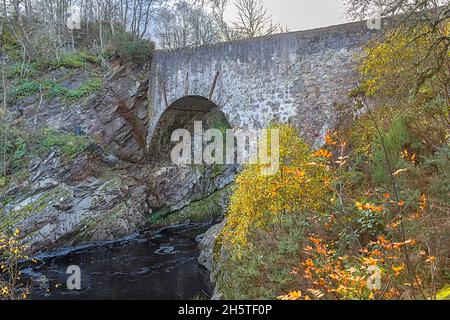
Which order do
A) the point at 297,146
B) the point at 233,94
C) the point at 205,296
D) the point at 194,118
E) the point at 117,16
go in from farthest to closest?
the point at 117,16, the point at 194,118, the point at 233,94, the point at 205,296, the point at 297,146

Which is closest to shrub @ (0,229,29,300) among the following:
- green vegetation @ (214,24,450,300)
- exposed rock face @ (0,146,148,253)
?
exposed rock face @ (0,146,148,253)

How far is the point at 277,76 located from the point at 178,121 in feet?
20.9

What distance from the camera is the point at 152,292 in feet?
28.4

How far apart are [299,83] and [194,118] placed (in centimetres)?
711

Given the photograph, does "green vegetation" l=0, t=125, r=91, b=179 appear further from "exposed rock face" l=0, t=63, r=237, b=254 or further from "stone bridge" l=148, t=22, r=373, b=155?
"stone bridge" l=148, t=22, r=373, b=155

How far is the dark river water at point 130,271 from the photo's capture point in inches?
338

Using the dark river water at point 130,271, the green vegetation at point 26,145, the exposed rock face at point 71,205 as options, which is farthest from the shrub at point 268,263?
the green vegetation at point 26,145

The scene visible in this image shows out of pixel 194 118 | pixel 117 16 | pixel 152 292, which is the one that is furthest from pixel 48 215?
pixel 117 16

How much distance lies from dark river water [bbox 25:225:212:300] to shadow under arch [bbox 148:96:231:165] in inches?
170

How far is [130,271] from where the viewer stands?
33.0 feet

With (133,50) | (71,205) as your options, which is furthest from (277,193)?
(133,50)

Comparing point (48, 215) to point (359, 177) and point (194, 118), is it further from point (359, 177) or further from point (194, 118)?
point (359, 177)

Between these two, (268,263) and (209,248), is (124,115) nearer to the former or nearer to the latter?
(209,248)

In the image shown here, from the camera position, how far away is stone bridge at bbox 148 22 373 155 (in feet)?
33.8
